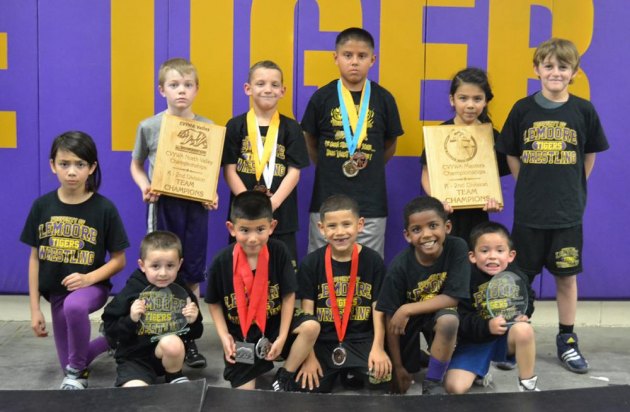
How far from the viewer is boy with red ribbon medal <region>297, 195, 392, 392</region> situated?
165 inches

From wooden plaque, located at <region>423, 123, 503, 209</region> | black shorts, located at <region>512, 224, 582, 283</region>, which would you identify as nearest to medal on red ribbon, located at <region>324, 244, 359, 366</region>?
wooden plaque, located at <region>423, 123, 503, 209</region>

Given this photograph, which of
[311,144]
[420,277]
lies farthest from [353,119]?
[420,277]

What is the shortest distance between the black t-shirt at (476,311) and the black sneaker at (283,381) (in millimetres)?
914

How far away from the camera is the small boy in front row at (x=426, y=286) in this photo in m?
4.10

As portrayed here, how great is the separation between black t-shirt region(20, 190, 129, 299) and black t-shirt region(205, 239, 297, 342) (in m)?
0.69

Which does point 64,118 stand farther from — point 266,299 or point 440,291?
point 440,291

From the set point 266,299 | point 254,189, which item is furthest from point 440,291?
point 254,189

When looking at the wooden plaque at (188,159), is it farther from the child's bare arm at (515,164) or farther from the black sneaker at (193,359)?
the child's bare arm at (515,164)

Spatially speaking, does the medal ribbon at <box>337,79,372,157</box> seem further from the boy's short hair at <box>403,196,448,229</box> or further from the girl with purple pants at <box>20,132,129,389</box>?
the girl with purple pants at <box>20,132,129,389</box>

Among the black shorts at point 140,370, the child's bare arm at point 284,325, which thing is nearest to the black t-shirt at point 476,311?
the child's bare arm at point 284,325

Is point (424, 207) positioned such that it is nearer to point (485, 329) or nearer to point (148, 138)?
point (485, 329)

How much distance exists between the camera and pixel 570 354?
15.2 feet

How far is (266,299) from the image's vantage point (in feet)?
13.6

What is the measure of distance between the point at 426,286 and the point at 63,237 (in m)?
1.94
